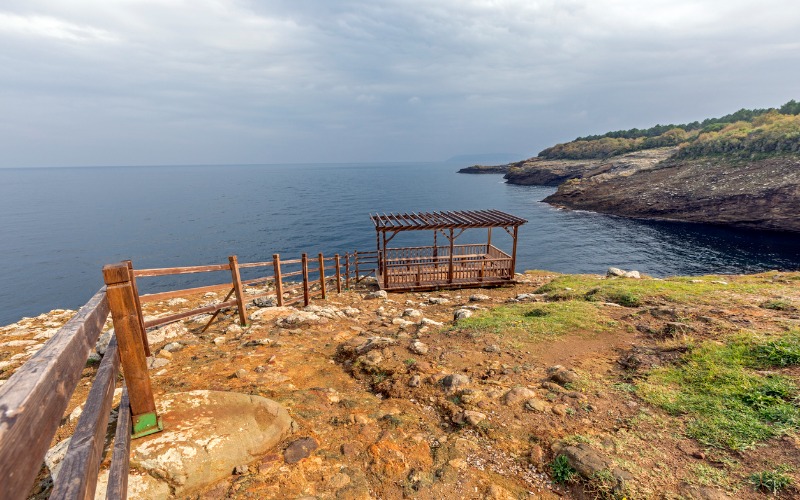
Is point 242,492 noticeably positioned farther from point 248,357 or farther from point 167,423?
A: point 248,357

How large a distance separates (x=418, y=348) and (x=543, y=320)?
3.46 metres


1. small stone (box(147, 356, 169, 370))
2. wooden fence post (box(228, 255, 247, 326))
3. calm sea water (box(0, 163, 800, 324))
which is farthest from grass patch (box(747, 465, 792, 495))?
calm sea water (box(0, 163, 800, 324))

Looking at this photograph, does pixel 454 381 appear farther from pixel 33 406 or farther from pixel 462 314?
pixel 33 406

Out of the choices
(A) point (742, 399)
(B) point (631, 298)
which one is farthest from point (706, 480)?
(B) point (631, 298)

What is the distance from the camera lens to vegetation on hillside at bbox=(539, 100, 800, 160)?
52.3 m

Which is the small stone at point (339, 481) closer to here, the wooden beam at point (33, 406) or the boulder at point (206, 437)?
the boulder at point (206, 437)

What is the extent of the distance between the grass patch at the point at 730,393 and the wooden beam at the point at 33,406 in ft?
19.2

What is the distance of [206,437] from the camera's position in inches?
153

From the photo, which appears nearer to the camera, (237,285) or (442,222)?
(237,285)

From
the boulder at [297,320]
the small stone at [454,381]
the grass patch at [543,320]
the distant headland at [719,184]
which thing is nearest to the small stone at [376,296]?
the boulder at [297,320]

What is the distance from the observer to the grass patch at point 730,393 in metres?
4.20

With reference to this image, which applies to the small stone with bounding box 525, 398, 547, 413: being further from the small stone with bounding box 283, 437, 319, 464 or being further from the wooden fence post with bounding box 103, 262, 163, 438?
the wooden fence post with bounding box 103, 262, 163, 438

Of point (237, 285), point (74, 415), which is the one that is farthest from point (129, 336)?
point (237, 285)

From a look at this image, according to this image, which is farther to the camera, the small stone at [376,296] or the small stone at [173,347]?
the small stone at [376,296]
